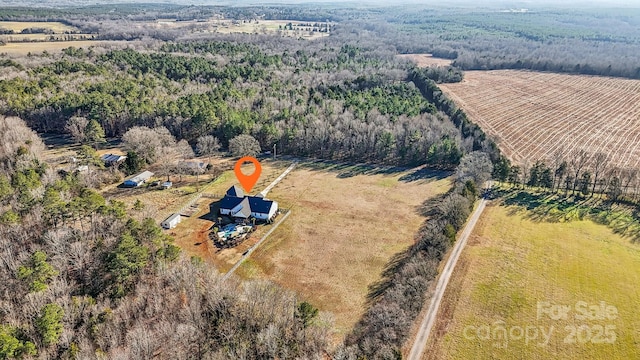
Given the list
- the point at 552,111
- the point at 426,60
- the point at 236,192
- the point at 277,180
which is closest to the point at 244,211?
the point at 236,192

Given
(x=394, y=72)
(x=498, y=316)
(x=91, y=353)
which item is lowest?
(x=498, y=316)

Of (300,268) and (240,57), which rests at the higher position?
(240,57)

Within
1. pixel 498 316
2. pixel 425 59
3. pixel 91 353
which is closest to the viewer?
pixel 91 353

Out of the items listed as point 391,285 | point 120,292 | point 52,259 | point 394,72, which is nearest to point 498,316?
point 391,285

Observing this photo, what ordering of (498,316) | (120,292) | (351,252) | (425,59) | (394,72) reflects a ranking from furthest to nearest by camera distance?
1. (425,59)
2. (394,72)
3. (351,252)
4. (498,316)
5. (120,292)

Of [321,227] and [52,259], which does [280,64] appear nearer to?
[321,227]

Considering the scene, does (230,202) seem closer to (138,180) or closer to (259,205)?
(259,205)

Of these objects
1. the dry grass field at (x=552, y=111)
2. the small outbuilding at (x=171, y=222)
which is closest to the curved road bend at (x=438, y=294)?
the dry grass field at (x=552, y=111)
